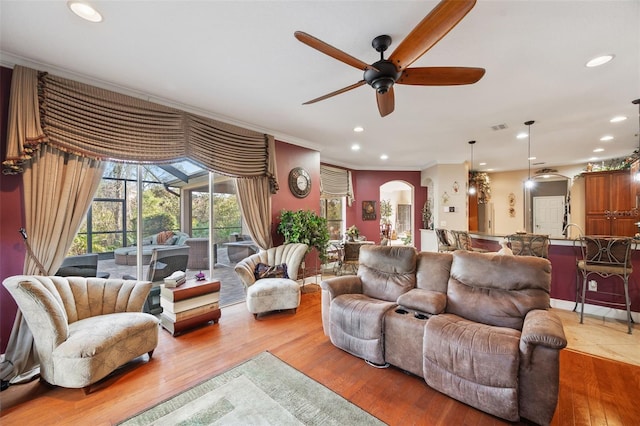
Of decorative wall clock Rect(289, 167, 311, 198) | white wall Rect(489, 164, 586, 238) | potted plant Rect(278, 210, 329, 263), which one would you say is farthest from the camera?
white wall Rect(489, 164, 586, 238)

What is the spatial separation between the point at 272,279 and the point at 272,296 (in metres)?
0.29

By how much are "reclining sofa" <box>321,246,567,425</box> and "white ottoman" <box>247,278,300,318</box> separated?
880 mm

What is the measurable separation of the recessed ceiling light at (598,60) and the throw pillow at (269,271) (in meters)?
4.16

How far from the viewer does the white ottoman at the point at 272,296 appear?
345cm

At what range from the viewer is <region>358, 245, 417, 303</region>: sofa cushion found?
Answer: 281 centimetres

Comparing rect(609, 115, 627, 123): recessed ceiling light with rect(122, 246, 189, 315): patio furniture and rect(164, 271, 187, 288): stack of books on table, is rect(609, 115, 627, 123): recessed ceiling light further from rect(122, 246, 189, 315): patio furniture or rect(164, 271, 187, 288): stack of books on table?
rect(122, 246, 189, 315): patio furniture

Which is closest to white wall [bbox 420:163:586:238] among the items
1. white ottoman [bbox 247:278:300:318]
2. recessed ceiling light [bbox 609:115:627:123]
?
recessed ceiling light [bbox 609:115:627:123]

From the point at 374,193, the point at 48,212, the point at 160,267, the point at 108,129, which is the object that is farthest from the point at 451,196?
the point at 48,212

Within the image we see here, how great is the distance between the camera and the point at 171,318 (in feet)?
9.90

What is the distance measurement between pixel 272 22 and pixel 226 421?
9.51ft

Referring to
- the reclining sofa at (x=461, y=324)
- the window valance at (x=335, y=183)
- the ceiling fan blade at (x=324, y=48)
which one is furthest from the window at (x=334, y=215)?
the ceiling fan blade at (x=324, y=48)

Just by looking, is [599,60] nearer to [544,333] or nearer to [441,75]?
[441,75]

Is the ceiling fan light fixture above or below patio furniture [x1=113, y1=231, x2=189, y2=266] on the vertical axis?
above

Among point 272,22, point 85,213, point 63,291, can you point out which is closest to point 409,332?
point 272,22
